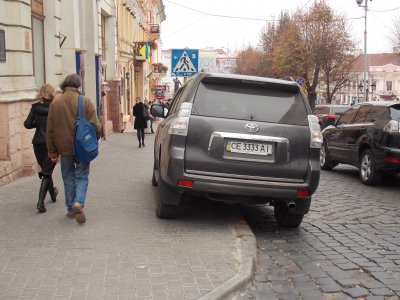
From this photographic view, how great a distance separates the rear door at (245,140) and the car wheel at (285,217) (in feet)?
2.48

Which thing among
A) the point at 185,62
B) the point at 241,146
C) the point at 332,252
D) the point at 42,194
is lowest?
the point at 332,252

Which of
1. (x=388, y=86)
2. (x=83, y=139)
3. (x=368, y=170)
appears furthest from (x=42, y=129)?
(x=388, y=86)

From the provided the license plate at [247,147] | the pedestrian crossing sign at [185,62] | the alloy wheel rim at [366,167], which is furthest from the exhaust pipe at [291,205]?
the pedestrian crossing sign at [185,62]

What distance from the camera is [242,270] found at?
4.72 m

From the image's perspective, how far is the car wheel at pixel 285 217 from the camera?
657 cm

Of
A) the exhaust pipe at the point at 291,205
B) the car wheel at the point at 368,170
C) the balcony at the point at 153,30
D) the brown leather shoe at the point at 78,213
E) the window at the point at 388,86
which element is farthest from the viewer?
the window at the point at 388,86

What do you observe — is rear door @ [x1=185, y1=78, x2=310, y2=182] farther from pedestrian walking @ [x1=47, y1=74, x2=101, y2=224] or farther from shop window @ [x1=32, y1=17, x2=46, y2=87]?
shop window @ [x1=32, y1=17, x2=46, y2=87]

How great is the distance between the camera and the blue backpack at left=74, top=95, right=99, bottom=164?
19.4ft

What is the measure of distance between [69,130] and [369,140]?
635 centimetres

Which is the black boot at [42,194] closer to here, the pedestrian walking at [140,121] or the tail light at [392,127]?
the tail light at [392,127]

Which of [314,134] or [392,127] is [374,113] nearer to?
[392,127]

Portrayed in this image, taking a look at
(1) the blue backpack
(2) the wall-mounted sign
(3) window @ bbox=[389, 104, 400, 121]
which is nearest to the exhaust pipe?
(1) the blue backpack

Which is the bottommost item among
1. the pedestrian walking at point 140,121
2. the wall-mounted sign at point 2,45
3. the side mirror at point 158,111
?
the pedestrian walking at point 140,121

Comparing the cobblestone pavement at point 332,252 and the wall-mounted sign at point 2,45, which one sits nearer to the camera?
the cobblestone pavement at point 332,252
